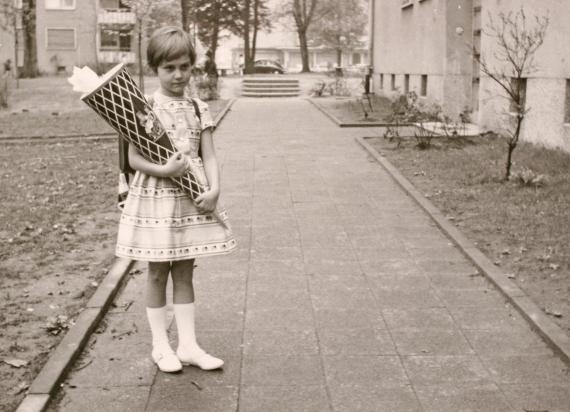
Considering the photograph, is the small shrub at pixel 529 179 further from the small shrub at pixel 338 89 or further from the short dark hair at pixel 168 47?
the small shrub at pixel 338 89

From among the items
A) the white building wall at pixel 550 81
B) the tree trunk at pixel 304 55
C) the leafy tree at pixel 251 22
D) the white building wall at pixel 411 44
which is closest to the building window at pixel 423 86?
the white building wall at pixel 411 44

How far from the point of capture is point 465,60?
19344mm

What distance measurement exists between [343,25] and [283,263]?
2773 inches

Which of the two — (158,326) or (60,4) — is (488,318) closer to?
(158,326)

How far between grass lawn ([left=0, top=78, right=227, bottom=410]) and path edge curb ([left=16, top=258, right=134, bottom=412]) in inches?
2.9

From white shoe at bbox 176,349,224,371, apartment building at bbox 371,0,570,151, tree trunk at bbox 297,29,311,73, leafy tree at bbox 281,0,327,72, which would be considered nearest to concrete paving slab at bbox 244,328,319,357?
white shoe at bbox 176,349,224,371

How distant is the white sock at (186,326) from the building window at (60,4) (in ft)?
200

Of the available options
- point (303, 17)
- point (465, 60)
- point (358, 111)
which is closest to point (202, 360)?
point (465, 60)

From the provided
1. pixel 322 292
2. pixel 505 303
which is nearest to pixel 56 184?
pixel 322 292

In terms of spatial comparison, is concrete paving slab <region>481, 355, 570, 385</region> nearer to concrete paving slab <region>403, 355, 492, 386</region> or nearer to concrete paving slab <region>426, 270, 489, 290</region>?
concrete paving slab <region>403, 355, 492, 386</region>

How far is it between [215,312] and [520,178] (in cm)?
558

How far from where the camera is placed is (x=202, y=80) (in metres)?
29.2

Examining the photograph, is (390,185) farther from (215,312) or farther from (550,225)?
(215,312)

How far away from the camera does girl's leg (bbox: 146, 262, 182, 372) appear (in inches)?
187
